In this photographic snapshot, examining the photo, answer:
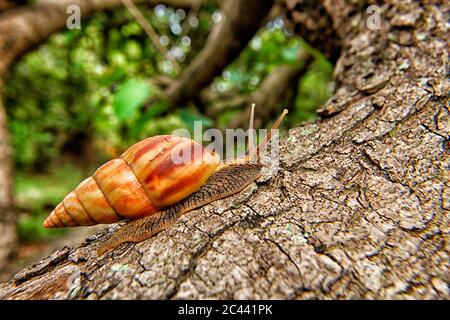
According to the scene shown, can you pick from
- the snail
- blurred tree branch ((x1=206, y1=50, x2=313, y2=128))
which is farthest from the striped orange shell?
blurred tree branch ((x1=206, y1=50, x2=313, y2=128))

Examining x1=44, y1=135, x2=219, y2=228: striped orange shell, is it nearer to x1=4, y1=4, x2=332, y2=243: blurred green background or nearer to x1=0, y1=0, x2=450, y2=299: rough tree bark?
x1=0, y1=0, x2=450, y2=299: rough tree bark

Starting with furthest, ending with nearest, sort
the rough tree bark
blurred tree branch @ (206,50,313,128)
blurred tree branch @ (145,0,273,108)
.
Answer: blurred tree branch @ (206,50,313,128) < blurred tree branch @ (145,0,273,108) < the rough tree bark

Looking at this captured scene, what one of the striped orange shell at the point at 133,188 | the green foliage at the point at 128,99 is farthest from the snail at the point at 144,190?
the green foliage at the point at 128,99

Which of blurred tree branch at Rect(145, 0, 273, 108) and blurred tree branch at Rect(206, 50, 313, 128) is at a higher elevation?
blurred tree branch at Rect(145, 0, 273, 108)

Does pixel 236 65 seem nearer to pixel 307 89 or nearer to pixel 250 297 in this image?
pixel 307 89

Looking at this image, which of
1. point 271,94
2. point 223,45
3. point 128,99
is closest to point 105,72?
point 128,99

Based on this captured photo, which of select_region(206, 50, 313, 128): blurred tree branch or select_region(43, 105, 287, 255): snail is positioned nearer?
select_region(43, 105, 287, 255): snail

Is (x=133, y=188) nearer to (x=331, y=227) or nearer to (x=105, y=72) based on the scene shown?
(x=331, y=227)
